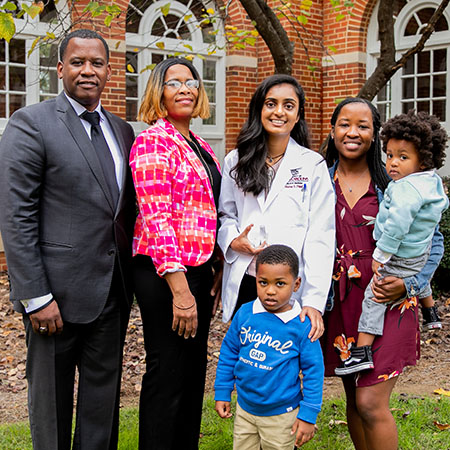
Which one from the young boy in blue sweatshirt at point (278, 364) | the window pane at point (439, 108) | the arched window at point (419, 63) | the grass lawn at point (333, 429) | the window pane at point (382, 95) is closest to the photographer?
the young boy in blue sweatshirt at point (278, 364)

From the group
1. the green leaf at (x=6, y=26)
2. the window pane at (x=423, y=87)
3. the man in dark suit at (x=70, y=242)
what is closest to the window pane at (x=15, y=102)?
the green leaf at (x=6, y=26)

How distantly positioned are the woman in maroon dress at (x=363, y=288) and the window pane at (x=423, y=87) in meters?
8.51

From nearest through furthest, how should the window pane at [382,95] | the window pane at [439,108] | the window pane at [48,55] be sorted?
the window pane at [48,55]
the window pane at [439,108]
the window pane at [382,95]

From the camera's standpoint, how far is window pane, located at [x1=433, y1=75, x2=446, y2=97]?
427 inches

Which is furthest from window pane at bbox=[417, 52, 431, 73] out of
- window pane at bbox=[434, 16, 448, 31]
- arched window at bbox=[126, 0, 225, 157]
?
arched window at bbox=[126, 0, 225, 157]

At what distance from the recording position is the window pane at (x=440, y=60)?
1070 centimetres

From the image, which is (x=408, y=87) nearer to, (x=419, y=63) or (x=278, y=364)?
(x=419, y=63)

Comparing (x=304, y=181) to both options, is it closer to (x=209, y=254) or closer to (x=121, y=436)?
(x=209, y=254)

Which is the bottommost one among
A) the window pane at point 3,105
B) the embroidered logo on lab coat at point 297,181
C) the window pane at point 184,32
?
the embroidered logo on lab coat at point 297,181

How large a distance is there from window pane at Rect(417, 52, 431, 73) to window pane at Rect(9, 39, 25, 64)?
6964 millimetres

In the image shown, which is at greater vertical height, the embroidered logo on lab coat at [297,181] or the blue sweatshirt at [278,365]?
the embroidered logo on lab coat at [297,181]

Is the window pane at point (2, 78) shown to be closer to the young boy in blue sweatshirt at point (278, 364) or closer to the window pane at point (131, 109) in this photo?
the window pane at point (131, 109)

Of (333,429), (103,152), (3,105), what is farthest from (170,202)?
(3,105)

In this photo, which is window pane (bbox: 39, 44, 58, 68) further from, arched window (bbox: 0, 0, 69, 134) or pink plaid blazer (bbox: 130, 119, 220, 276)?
pink plaid blazer (bbox: 130, 119, 220, 276)
